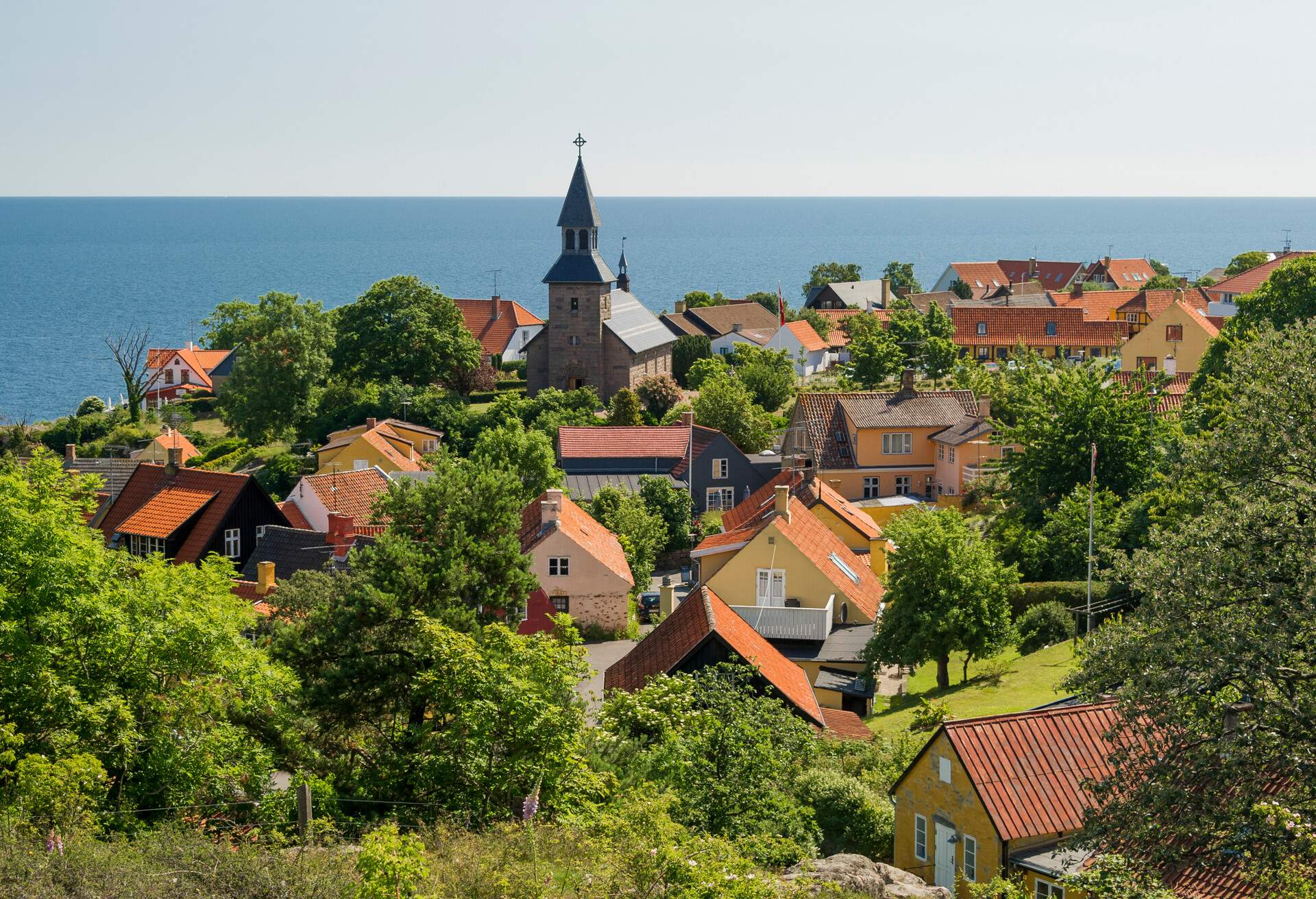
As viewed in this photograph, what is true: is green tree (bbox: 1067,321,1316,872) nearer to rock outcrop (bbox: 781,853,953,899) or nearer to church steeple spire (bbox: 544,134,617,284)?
rock outcrop (bbox: 781,853,953,899)

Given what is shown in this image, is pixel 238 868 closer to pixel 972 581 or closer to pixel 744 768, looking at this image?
pixel 744 768

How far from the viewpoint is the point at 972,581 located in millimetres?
35438

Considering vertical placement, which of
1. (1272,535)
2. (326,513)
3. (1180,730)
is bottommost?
(326,513)

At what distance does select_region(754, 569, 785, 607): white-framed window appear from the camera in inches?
1646

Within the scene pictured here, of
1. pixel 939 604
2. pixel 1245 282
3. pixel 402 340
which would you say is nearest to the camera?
pixel 939 604

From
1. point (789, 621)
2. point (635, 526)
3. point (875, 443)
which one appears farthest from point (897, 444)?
point (789, 621)

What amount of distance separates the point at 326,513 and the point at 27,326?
143 meters

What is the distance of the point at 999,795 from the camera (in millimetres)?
21906

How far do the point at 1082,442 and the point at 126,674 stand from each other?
34184 mm

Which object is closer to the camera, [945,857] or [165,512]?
[945,857]

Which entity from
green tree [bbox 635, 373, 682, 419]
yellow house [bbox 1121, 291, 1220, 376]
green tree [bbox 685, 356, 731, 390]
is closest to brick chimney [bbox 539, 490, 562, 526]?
green tree [bbox 635, 373, 682, 419]

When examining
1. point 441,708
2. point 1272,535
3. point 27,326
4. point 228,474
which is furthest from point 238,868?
point 27,326

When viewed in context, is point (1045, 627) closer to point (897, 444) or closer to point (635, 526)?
point (635, 526)

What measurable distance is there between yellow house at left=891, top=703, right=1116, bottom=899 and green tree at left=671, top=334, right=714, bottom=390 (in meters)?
66.8
